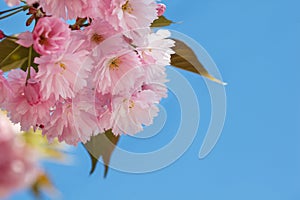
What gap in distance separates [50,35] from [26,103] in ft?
0.36

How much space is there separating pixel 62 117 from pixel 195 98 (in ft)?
0.45

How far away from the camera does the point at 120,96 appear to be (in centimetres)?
43

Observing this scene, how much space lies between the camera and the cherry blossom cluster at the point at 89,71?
0.38m

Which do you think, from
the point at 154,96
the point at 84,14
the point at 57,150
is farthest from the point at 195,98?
the point at 57,150

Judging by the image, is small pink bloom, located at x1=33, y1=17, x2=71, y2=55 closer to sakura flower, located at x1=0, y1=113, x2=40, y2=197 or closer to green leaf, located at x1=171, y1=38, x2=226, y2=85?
green leaf, located at x1=171, y1=38, x2=226, y2=85

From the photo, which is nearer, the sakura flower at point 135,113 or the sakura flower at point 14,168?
the sakura flower at point 14,168

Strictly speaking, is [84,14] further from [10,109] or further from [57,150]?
[57,150]

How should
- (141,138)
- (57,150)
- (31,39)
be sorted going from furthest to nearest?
(57,150) < (141,138) < (31,39)

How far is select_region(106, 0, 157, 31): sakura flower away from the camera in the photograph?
0.40m

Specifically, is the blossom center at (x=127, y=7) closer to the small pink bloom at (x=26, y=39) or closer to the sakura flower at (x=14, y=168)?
the small pink bloom at (x=26, y=39)

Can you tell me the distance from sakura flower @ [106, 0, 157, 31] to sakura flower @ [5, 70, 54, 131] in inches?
3.7

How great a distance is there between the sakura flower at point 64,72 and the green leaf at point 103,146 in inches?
4.4

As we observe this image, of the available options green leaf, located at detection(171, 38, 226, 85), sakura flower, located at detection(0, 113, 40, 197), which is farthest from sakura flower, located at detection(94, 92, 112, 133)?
sakura flower, located at detection(0, 113, 40, 197)

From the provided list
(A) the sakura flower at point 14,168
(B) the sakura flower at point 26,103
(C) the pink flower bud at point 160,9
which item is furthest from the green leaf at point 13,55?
(A) the sakura flower at point 14,168
